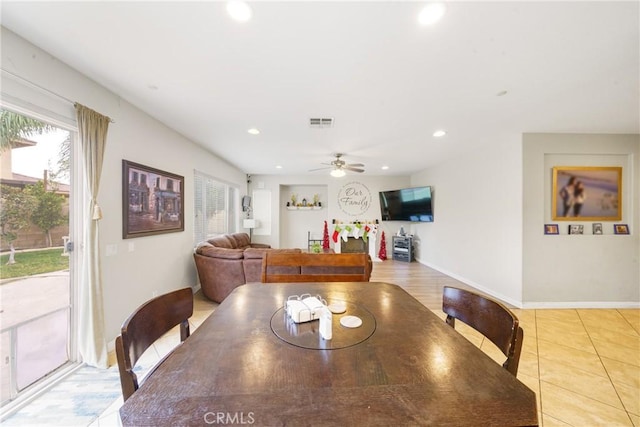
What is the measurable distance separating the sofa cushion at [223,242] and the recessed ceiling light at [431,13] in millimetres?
4223

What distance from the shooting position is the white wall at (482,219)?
3.54 metres

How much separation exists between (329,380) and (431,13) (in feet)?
6.35

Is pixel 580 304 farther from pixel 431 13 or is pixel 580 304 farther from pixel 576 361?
pixel 431 13

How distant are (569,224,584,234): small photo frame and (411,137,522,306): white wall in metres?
0.73

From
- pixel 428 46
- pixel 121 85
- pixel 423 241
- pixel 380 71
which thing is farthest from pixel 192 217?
pixel 423 241

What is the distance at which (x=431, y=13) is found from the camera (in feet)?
4.59

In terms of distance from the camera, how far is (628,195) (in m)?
3.39

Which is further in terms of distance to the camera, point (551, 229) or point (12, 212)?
point (551, 229)

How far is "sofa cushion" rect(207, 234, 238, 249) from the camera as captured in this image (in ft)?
14.3

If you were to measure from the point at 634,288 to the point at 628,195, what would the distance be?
1343 millimetres

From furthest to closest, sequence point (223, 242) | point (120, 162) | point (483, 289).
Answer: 1. point (223, 242)
2. point (483, 289)
3. point (120, 162)

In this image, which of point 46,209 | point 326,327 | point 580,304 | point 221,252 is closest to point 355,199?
point 221,252

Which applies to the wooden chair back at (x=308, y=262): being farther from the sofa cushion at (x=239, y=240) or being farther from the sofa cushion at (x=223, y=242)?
the sofa cushion at (x=239, y=240)

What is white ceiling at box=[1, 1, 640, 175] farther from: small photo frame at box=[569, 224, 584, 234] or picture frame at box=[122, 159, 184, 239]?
small photo frame at box=[569, 224, 584, 234]
